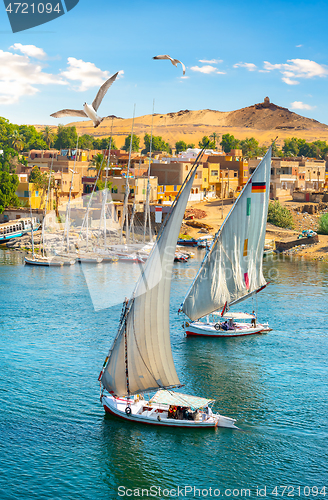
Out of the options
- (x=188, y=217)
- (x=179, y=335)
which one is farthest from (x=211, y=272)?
(x=188, y=217)

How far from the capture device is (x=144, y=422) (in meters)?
28.3

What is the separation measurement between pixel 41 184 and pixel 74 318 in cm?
5483

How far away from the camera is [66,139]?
181125 mm

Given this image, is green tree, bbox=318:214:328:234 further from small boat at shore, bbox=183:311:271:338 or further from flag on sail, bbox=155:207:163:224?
small boat at shore, bbox=183:311:271:338

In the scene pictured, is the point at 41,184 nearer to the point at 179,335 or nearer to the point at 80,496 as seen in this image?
Result: the point at 179,335

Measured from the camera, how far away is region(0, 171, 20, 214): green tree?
3610 inches

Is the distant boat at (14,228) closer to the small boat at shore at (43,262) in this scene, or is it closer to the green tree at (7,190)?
the green tree at (7,190)

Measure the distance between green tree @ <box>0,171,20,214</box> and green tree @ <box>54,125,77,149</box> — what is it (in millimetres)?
87144

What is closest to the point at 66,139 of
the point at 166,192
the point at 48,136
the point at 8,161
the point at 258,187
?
the point at 48,136

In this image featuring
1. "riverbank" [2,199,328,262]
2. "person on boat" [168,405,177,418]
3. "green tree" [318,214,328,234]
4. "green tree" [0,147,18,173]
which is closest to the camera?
"person on boat" [168,405,177,418]

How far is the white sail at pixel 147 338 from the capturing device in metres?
27.5

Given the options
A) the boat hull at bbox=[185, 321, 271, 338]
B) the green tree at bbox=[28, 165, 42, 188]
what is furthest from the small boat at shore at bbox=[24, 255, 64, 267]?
the boat hull at bbox=[185, 321, 271, 338]

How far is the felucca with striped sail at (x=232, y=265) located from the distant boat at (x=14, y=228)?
51460 mm

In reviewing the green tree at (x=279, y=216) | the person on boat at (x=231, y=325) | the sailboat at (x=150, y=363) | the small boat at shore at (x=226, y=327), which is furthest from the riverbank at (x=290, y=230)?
the sailboat at (x=150, y=363)
